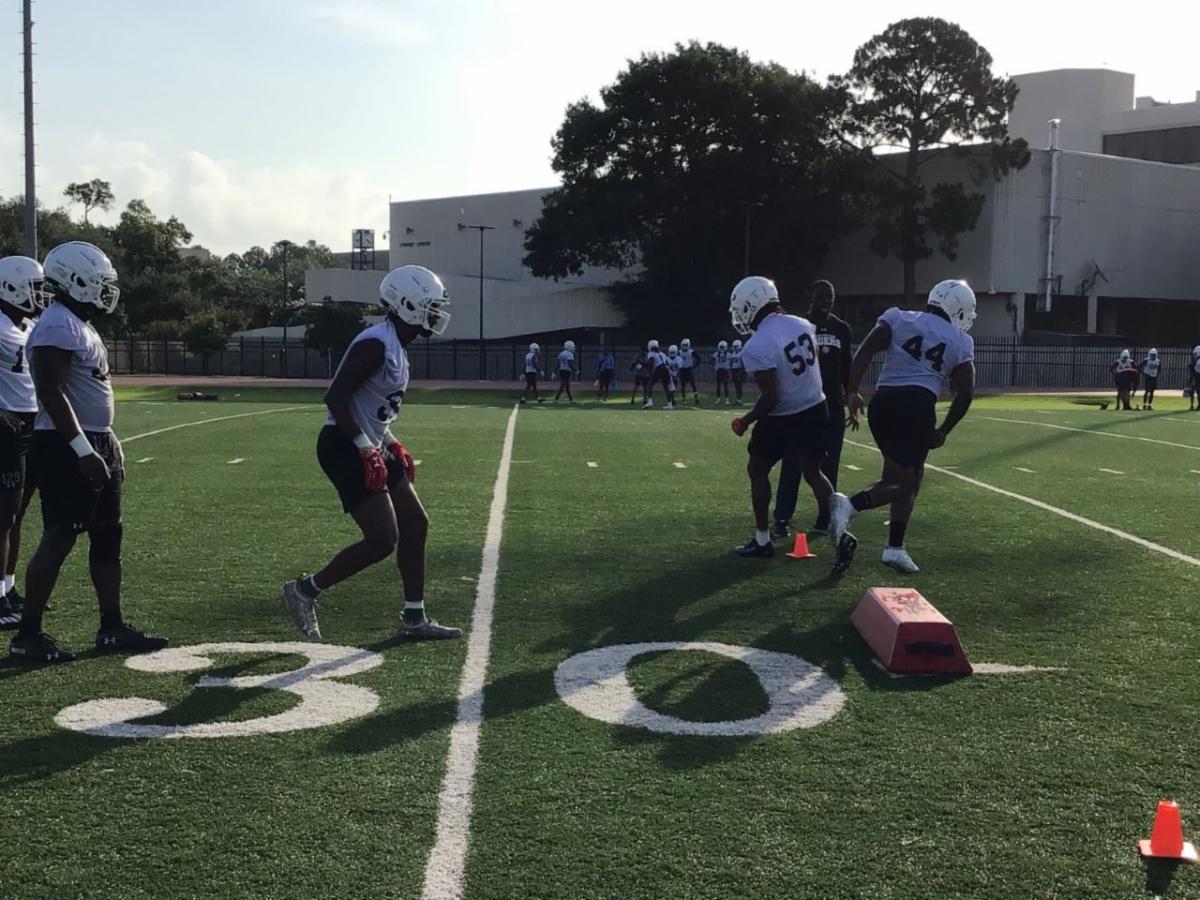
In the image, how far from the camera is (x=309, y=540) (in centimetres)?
849

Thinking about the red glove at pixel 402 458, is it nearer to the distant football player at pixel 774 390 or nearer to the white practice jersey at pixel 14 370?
the white practice jersey at pixel 14 370

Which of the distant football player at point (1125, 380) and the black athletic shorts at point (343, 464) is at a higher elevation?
the distant football player at point (1125, 380)

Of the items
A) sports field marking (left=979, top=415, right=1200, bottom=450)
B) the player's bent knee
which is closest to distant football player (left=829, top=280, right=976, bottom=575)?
the player's bent knee

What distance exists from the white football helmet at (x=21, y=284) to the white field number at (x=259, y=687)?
2091 mm

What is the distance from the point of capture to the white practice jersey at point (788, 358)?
24.7 ft

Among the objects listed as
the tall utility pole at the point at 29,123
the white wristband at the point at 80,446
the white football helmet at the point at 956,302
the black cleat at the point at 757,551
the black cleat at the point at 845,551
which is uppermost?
the tall utility pole at the point at 29,123

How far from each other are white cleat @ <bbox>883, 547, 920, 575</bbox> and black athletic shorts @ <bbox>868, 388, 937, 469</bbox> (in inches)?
23.2

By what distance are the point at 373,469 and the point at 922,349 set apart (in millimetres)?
3937

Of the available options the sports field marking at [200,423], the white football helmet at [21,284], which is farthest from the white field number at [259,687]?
the sports field marking at [200,423]

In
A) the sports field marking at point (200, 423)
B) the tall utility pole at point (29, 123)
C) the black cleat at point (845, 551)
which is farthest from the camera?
the tall utility pole at point (29, 123)

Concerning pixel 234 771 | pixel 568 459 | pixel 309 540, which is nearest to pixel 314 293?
pixel 568 459

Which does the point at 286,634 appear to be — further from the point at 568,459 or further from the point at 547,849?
the point at 568,459

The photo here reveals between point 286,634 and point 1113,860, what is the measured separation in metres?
3.97

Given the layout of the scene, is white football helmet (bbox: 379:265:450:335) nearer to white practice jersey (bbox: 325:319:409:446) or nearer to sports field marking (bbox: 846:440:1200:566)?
white practice jersey (bbox: 325:319:409:446)
